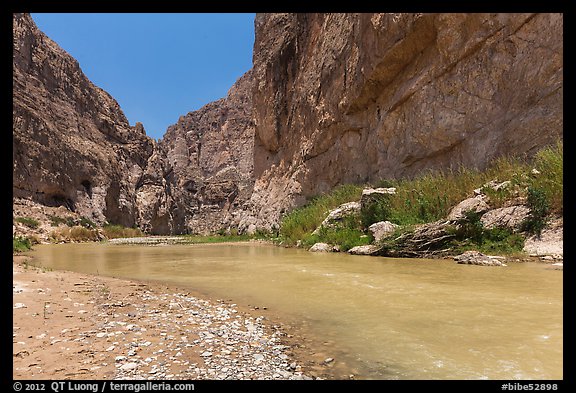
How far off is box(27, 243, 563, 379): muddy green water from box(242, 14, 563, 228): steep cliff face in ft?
19.7

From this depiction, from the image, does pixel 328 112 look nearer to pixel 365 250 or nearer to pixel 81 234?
pixel 365 250

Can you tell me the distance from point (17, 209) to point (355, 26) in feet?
80.3

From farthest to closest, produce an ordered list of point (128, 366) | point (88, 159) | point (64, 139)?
point (88, 159) → point (64, 139) → point (128, 366)

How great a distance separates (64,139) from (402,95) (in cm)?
3075

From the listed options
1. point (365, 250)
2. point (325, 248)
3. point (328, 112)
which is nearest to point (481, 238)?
point (365, 250)

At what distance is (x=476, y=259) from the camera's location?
19.2 feet

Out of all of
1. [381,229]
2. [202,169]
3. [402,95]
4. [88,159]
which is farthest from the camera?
[202,169]

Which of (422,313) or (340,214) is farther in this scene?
(340,214)

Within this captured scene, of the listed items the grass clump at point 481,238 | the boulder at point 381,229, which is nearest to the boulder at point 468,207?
the grass clump at point 481,238

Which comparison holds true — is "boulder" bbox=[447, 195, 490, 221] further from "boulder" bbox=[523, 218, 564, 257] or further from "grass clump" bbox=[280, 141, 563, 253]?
"boulder" bbox=[523, 218, 564, 257]

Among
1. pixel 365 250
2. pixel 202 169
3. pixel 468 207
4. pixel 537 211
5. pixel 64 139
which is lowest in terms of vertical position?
pixel 365 250

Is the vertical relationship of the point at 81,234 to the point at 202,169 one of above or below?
below
